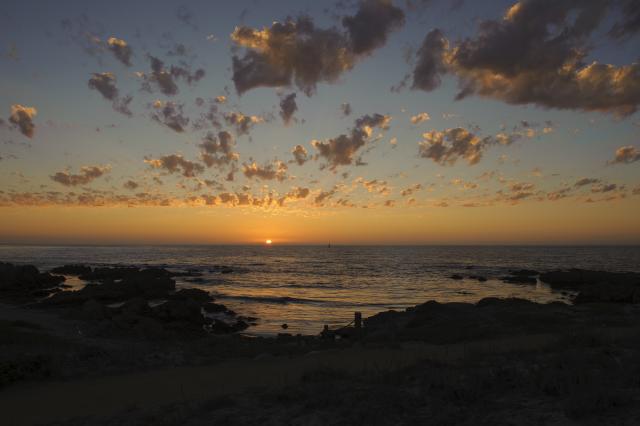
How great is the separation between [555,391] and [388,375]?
3227 millimetres

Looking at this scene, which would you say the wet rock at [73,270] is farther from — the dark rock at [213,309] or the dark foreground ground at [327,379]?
the dark foreground ground at [327,379]

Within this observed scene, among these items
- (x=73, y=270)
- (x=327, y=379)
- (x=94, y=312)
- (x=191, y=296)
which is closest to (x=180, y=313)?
(x=94, y=312)

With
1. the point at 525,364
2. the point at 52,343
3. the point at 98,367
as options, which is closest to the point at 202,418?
the point at 98,367

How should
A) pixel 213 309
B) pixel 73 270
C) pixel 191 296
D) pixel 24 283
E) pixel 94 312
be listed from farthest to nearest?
pixel 73 270 < pixel 24 283 < pixel 191 296 < pixel 213 309 < pixel 94 312

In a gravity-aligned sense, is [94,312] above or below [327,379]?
below

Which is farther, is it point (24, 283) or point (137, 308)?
point (24, 283)

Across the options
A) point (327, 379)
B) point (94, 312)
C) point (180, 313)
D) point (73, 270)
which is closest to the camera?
point (327, 379)

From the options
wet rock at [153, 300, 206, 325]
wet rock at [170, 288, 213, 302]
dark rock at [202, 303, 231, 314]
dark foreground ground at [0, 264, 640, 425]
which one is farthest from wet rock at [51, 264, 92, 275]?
dark foreground ground at [0, 264, 640, 425]

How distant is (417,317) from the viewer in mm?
24984

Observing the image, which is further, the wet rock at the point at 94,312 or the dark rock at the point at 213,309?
the dark rock at the point at 213,309

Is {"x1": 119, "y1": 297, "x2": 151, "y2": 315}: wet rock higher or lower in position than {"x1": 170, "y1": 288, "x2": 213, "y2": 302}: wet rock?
higher

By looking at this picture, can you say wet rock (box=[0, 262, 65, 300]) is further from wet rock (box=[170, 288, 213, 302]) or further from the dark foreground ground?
the dark foreground ground

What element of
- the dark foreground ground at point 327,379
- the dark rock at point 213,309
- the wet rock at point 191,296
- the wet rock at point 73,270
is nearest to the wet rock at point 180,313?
the dark rock at point 213,309

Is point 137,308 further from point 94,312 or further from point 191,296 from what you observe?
point 191,296
